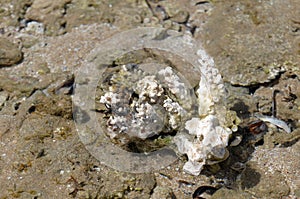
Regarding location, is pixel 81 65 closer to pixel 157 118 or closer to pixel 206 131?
pixel 157 118

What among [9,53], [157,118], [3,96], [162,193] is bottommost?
[162,193]

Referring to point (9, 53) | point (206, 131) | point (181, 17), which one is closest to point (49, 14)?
point (9, 53)

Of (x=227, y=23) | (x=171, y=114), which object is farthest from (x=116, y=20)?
(x=171, y=114)

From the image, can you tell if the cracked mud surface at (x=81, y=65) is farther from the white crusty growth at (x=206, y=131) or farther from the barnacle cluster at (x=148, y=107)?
the barnacle cluster at (x=148, y=107)

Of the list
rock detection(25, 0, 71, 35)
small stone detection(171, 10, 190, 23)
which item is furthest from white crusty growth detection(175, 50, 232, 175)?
rock detection(25, 0, 71, 35)

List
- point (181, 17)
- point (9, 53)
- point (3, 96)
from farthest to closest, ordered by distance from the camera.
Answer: point (181, 17)
point (9, 53)
point (3, 96)

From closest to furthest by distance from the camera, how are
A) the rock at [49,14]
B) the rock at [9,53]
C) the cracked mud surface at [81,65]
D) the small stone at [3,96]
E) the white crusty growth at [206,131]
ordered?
1. the white crusty growth at [206,131]
2. the cracked mud surface at [81,65]
3. the small stone at [3,96]
4. the rock at [9,53]
5. the rock at [49,14]

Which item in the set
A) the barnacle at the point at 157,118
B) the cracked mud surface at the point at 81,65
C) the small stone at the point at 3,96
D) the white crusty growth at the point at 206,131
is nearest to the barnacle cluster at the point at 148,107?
the barnacle at the point at 157,118
